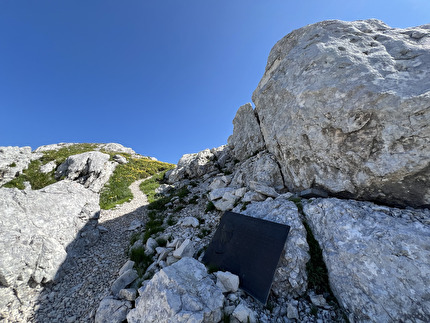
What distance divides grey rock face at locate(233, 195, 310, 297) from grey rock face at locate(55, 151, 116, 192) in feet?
82.1

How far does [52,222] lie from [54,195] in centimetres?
265

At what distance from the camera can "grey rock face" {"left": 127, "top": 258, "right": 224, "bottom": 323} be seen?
14.8ft

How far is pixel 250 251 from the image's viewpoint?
22.1 feet

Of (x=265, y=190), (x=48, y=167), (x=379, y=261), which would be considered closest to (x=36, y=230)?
(x=265, y=190)

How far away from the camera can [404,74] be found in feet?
23.2

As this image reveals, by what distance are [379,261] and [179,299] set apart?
6135 millimetres

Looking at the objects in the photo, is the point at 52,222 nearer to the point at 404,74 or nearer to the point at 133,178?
the point at 404,74

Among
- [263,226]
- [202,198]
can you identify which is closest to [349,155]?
[263,226]

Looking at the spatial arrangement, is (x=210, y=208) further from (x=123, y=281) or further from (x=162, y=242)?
(x=123, y=281)

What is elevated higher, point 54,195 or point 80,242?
point 54,195

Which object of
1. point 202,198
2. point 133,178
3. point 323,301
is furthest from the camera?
point 133,178

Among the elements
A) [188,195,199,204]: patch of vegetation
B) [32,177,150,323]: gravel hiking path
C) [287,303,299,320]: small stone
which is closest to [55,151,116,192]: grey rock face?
[32,177,150,323]: gravel hiking path

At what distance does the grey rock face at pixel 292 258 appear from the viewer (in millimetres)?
A: 5707

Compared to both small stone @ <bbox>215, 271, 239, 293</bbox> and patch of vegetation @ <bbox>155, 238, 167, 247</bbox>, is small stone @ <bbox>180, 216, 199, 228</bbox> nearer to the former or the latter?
patch of vegetation @ <bbox>155, 238, 167, 247</bbox>
